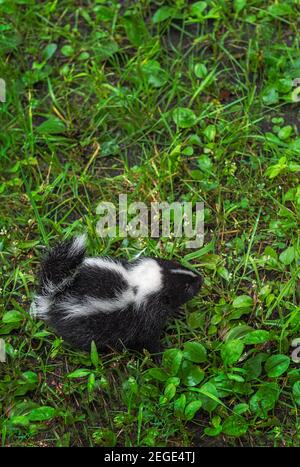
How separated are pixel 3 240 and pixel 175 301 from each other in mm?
1194

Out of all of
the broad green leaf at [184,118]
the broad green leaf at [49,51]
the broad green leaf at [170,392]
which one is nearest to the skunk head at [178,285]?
the broad green leaf at [170,392]

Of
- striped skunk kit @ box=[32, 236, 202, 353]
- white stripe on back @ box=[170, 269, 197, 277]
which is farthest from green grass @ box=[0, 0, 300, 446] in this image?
white stripe on back @ box=[170, 269, 197, 277]

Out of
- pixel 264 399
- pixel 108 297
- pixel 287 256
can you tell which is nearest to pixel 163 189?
pixel 287 256

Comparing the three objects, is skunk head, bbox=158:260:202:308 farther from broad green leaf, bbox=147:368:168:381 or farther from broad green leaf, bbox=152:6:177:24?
broad green leaf, bbox=152:6:177:24

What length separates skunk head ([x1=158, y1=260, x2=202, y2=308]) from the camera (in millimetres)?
3945

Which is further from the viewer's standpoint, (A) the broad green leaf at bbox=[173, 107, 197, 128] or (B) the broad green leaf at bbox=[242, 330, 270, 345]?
(A) the broad green leaf at bbox=[173, 107, 197, 128]

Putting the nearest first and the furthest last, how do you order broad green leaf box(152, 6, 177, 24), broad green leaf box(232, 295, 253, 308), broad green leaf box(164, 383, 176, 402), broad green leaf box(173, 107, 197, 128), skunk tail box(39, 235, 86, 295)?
broad green leaf box(164, 383, 176, 402) < skunk tail box(39, 235, 86, 295) < broad green leaf box(232, 295, 253, 308) < broad green leaf box(173, 107, 197, 128) < broad green leaf box(152, 6, 177, 24)

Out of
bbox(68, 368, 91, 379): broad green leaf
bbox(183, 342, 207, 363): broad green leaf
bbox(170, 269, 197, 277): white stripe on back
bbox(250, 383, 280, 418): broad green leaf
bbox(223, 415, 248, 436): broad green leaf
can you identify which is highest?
bbox(170, 269, 197, 277): white stripe on back

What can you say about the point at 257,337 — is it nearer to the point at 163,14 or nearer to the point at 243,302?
the point at 243,302

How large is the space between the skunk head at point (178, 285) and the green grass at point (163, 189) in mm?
176

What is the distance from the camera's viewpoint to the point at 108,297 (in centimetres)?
386

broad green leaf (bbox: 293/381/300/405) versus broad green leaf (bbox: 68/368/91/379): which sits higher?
broad green leaf (bbox: 293/381/300/405)

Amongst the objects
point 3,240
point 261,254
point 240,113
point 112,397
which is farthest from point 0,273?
point 240,113

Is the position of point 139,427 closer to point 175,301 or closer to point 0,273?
point 175,301
